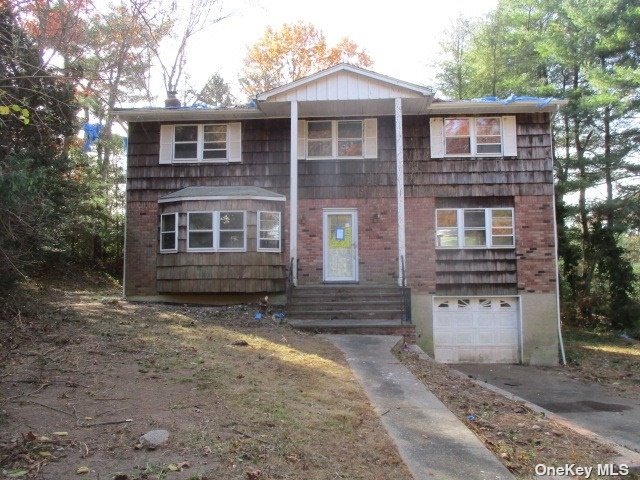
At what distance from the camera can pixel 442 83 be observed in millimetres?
26422

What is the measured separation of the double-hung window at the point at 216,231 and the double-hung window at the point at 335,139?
284 cm

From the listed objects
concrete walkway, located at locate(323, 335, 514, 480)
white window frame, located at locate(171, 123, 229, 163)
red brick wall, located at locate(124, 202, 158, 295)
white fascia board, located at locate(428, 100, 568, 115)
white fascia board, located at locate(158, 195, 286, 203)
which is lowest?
concrete walkway, located at locate(323, 335, 514, 480)

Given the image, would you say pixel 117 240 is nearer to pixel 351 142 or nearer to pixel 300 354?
pixel 351 142

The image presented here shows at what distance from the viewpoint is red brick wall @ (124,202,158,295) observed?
49.8 ft

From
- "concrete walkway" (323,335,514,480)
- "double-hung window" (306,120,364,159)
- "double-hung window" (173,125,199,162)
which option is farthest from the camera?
"double-hung window" (173,125,199,162)

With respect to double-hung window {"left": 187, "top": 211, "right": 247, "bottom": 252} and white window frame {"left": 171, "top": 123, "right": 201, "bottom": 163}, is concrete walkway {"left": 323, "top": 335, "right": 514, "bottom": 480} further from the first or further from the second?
white window frame {"left": 171, "top": 123, "right": 201, "bottom": 163}

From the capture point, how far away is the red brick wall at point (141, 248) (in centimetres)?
1518

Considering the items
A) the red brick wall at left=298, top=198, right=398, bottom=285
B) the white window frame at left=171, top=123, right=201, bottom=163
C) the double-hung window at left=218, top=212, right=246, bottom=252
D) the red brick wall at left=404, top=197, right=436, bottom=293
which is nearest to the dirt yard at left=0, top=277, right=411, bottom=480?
the double-hung window at left=218, top=212, right=246, bottom=252

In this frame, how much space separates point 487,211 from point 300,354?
824 cm

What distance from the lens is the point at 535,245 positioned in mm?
14656

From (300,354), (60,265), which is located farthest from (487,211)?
(60,265)

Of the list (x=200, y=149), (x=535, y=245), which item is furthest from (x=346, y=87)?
(x=535, y=245)

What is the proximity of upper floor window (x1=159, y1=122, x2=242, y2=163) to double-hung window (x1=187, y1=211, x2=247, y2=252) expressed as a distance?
1.77 m

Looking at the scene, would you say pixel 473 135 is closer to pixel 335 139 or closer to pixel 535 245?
pixel 535 245
